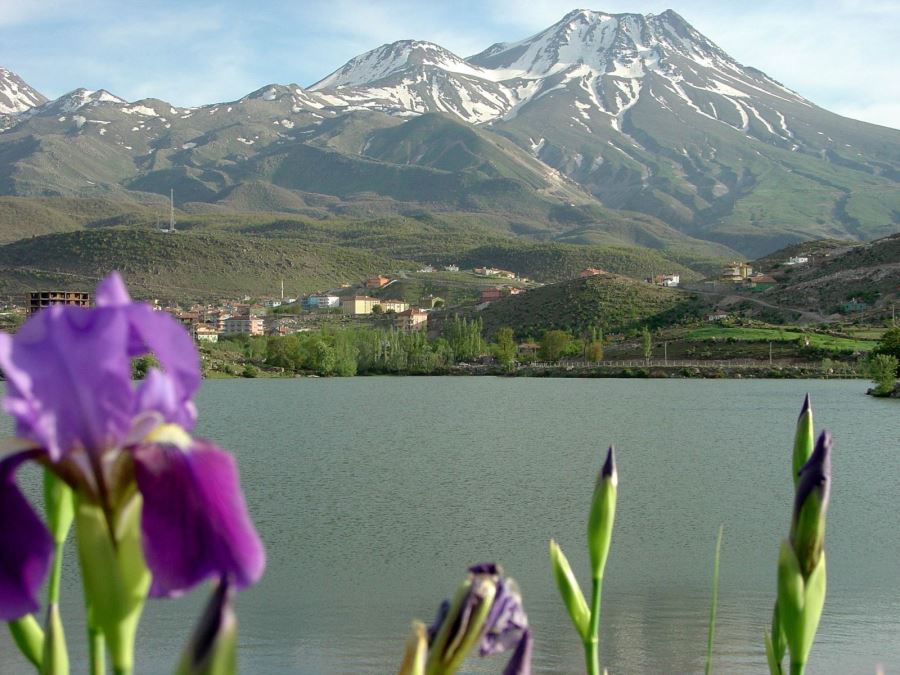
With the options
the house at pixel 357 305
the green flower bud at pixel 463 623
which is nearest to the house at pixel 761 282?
the house at pixel 357 305

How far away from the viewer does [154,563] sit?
861 mm

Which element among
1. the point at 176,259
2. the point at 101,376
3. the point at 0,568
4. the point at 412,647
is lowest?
the point at 412,647

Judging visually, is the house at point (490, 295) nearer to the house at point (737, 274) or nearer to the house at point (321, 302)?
the house at point (321, 302)

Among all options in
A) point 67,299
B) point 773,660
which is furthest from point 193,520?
point 67,299

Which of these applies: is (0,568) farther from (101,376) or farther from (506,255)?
(506,255)

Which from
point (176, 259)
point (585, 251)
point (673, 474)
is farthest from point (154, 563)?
point (585, 251)

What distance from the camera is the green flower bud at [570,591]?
1757mm

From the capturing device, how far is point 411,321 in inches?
3944

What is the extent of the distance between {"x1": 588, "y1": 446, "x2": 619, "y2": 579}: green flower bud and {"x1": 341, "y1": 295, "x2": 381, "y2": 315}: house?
11270 cm

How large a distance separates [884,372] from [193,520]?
55004 mm

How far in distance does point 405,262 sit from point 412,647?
15676cm

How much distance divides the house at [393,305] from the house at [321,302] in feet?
18.4

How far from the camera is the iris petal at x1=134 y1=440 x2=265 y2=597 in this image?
31.4 inches

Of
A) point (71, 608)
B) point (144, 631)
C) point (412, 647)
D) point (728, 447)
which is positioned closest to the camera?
point (412, 647)
